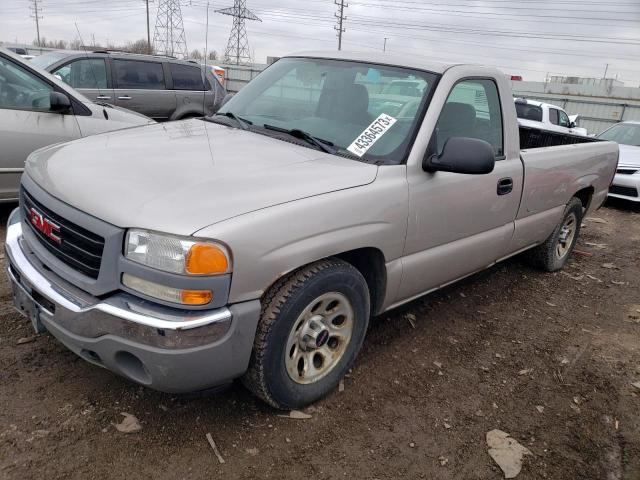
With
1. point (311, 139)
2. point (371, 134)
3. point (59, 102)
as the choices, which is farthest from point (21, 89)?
point (371, 134)

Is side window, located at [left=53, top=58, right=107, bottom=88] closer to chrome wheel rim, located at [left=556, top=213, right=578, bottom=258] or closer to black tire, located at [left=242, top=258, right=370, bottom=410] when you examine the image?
chrome wheel rim, located at [left=556, top=213, right=578, bottom=258]

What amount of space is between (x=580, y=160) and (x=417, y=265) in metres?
2.54

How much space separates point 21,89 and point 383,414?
458 centimetres

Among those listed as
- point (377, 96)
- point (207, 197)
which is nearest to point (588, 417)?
point (377, 96)

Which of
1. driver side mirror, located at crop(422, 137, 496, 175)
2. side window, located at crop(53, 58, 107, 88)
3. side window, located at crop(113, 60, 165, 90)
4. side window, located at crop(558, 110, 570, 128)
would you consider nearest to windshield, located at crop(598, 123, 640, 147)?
side window, located at crop(558, 110, 570, 128)

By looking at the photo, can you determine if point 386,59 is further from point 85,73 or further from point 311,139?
point 85,73

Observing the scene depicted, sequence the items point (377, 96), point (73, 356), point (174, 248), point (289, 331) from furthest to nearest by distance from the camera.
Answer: point (377, 96) < point (73, 356) < point (289, 331) < point (174, 248)

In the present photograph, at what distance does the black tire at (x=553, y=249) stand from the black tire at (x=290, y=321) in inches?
117

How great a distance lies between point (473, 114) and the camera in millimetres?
3604

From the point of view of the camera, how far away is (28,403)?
8.61 ft

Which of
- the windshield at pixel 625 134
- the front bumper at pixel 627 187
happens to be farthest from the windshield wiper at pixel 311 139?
the windshield at pixel 625 134

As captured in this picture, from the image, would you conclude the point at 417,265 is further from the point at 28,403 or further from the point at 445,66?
the point at 28,403

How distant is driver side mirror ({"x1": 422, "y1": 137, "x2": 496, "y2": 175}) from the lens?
9.39 ft

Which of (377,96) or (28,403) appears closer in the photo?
(28,403)
